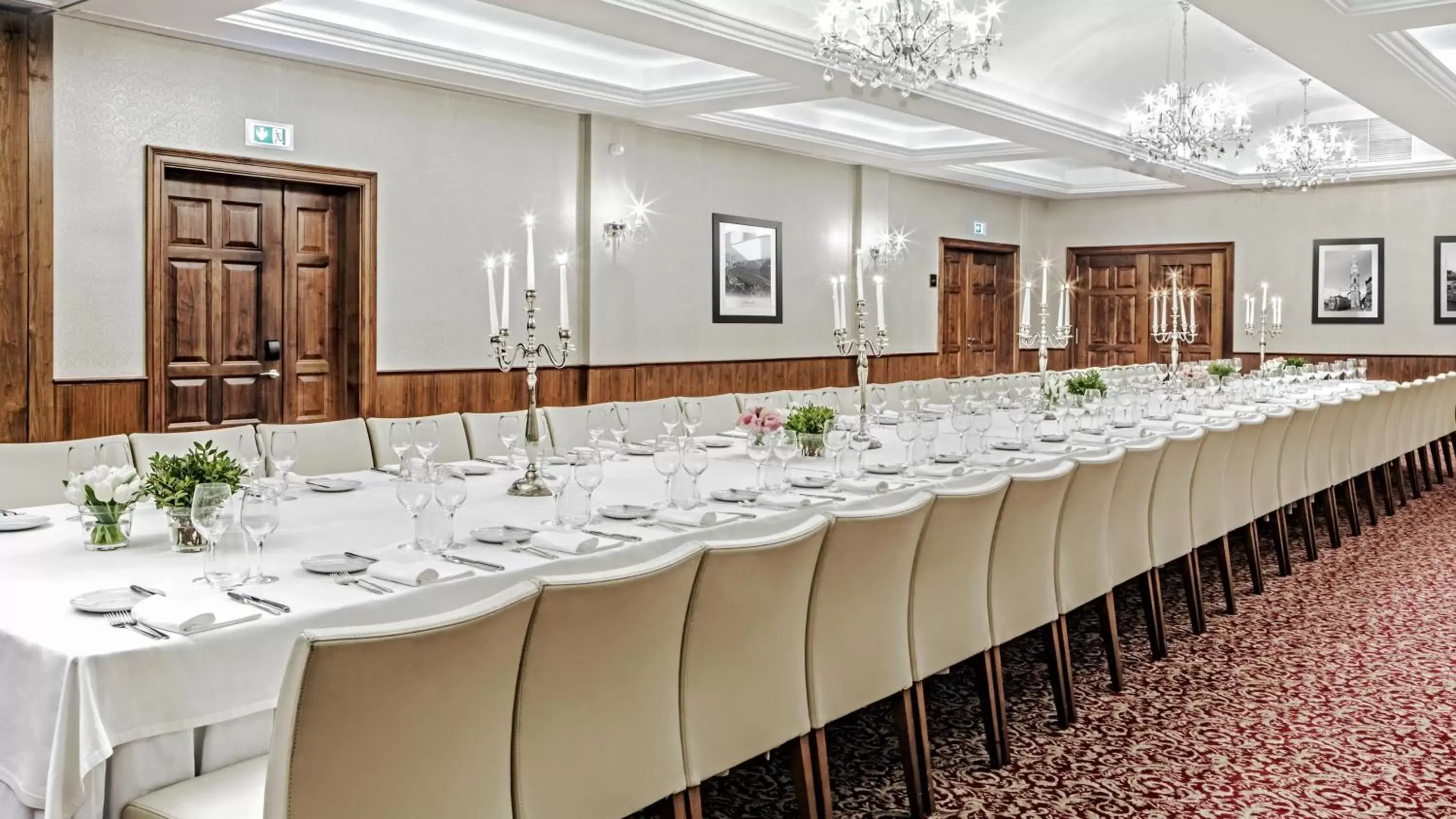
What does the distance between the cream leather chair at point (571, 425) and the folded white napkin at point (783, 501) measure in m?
2.29

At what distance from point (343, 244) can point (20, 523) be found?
4.80 meters

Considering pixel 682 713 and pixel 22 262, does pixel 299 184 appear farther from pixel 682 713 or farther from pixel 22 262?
pixel 682 713

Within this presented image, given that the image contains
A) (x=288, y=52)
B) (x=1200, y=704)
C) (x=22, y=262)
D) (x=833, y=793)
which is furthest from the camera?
(x=288, y=52)

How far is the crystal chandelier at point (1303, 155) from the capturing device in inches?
421

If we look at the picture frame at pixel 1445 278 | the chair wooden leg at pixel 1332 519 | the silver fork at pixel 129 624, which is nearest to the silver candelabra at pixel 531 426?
the silver fork at pixel 129 624

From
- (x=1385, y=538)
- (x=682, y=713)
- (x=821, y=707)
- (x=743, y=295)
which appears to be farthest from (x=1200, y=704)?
(x=743, y=295)

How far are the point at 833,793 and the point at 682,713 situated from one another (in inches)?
43.0

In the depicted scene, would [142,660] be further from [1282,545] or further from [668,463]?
[1282,545]

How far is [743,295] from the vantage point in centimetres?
1086

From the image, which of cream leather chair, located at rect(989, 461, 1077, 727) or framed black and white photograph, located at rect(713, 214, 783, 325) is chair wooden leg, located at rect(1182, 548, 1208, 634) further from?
framed black and white photograph, located at rect(713, 214, 783, 325)

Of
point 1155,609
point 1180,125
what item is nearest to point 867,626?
point 1155,609

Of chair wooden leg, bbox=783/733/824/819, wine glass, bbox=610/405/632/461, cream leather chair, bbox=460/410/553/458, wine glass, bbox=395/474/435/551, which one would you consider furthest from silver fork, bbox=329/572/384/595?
cream leather chair, bbox=460/410/553/458

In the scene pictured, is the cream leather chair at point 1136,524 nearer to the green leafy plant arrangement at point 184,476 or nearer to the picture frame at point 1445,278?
the green leafy plant arrangement at point 184,476

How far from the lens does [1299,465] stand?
6.59 meters
